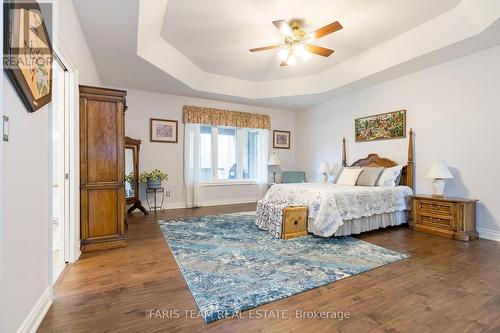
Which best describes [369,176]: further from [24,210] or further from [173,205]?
[24,210]

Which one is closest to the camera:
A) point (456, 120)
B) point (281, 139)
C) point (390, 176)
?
point (456, 120)

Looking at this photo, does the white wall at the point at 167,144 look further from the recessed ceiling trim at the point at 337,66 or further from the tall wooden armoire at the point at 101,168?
the tall wooden armoire at the point at 101,168

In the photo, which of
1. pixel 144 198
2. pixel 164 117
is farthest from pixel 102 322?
pixel 164 117

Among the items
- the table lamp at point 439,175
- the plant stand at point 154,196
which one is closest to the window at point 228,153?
the plant stand at point 154,196

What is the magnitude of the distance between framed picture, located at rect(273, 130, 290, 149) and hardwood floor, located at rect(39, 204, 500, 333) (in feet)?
14.2

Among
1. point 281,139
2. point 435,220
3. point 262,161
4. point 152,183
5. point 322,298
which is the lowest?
point 322,298

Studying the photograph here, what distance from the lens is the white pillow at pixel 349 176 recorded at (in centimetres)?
441

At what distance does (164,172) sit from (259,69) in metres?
2.95

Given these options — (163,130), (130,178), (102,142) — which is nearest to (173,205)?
(130,178)

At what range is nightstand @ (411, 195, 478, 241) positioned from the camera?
127 inches

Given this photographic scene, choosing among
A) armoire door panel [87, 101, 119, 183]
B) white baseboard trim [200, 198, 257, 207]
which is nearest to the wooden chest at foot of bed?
Result: armoire door panel [87, 101, 119, 183]

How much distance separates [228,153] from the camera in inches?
242

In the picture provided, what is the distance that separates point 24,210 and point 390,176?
15.0 feet

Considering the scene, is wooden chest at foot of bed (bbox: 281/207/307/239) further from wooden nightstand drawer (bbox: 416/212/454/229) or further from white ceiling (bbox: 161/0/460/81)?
white ceiling (bbox: 161/0/460/81)
